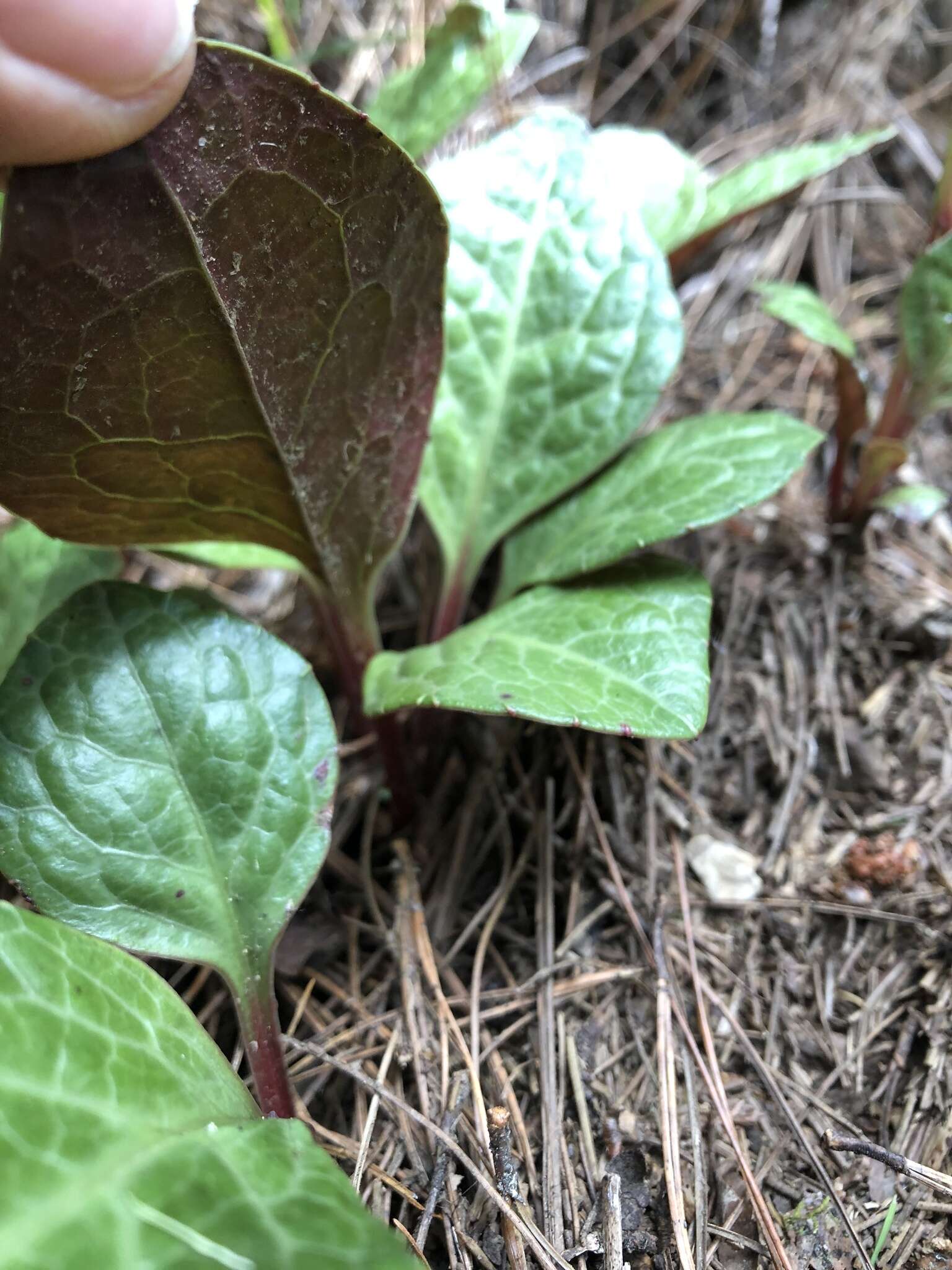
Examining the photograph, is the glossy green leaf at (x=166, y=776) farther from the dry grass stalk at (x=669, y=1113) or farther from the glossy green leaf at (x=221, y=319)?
the dry grass stalk at (x=669, y=1113)

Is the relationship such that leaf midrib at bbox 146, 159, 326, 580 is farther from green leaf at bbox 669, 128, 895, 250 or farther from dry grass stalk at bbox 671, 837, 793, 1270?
green leaf at bbox 669, 128, 895, 250

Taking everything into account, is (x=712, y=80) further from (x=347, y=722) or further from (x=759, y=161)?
(x=347, y=722)

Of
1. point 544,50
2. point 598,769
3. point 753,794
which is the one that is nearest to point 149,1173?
point 598,769

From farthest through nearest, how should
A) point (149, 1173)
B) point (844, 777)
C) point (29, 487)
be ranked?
1. point (844, 777)
2. point (29, 487)
3. point (149, 1173)

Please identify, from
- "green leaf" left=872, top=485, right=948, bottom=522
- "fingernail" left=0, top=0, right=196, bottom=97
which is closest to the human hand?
"fingernail" left=0, top=0, right=196, bottom=97

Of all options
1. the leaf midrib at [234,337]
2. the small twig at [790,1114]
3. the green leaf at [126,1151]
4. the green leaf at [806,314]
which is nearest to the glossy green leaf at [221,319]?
the leaf midrib at [234,337]

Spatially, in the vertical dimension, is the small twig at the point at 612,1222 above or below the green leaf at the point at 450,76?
below
